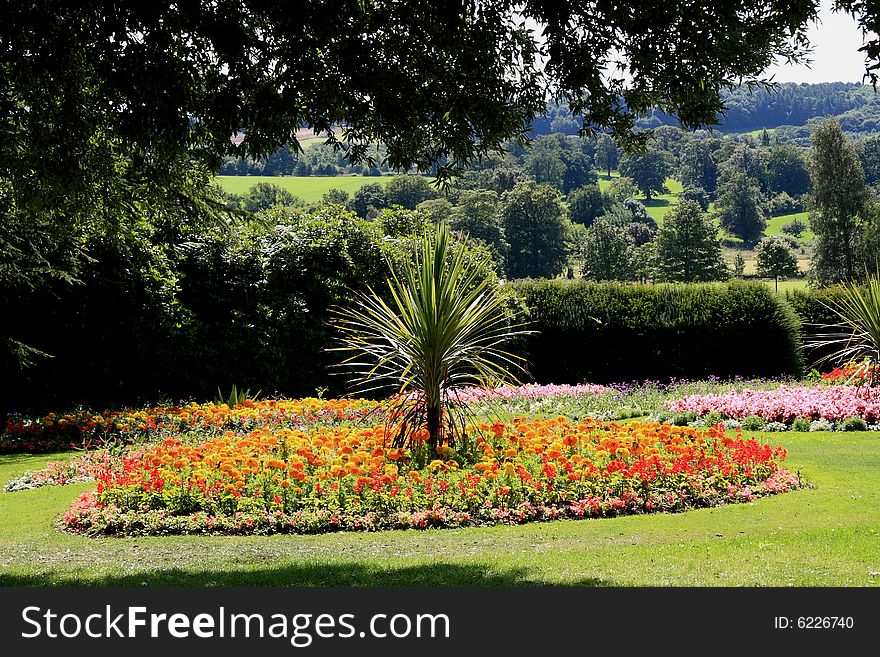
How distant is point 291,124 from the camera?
666 cm

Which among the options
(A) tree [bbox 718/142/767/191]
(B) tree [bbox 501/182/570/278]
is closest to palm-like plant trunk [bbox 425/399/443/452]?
(B) tree [bbox 501/182/570/278]

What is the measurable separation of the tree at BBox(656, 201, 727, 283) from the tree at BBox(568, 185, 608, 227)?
71.0 feet

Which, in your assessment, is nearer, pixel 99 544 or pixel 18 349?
pixel 99 544

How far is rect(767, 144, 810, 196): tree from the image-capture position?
333 ft

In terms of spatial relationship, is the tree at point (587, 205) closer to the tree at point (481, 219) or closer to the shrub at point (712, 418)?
Answer: the tree at point (481, 219)

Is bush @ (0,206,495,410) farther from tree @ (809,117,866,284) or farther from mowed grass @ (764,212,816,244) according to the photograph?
mowed grass @ (764,212,816,244)

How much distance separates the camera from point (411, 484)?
24.0 feet

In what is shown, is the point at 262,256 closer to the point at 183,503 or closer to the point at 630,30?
the point at 183,503

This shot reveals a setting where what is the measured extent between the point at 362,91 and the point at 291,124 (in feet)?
2.17

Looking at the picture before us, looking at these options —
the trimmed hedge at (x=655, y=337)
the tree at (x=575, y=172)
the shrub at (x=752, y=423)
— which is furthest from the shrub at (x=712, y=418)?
the tree at (x=575, y=172)

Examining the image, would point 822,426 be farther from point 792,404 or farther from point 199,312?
point 199,312

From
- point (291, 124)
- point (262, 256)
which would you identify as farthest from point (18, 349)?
point (291, 124)

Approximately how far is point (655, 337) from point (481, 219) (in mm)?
44704

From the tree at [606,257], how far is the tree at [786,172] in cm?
4241
